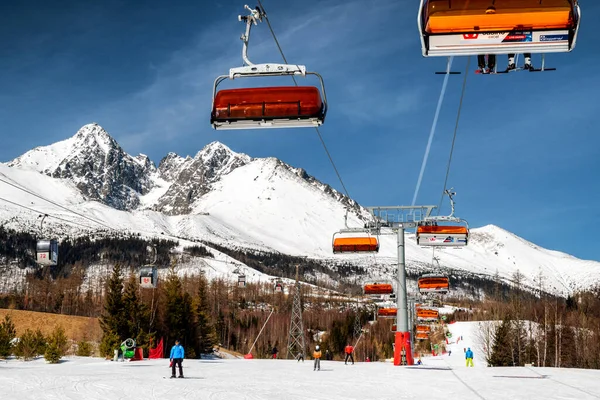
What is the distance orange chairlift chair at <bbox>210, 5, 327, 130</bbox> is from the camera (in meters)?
11.6

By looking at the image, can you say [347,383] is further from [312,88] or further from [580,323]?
[580,323]

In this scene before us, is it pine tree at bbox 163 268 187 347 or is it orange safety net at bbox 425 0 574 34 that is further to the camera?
pine tree at bbox 163 268 187 347

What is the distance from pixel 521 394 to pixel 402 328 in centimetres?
1313

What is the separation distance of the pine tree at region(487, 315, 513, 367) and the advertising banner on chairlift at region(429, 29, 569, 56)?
74.8 m

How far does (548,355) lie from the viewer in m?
85.9

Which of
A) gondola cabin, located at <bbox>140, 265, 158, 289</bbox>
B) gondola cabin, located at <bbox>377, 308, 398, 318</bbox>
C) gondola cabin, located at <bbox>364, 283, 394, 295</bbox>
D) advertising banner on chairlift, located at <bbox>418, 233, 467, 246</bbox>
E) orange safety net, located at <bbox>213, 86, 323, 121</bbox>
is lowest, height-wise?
gondola cabin, located at <bbox>377, 308, 398, 318</bbox>

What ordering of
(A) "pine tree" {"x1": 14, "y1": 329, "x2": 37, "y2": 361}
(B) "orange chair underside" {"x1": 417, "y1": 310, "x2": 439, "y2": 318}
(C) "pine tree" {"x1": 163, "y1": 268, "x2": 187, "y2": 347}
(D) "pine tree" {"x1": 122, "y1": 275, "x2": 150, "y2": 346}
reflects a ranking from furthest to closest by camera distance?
(C) "pine tree" {"x1": 163, "y1": 268, "x2": 187, "y2": 347}
(B) "orange chair underside" {"x1": 417, "y1": 310, "x2": 439, "y2": 318}
(D) "pine tree" {"x1": 122, "y1": 275, "x2": 150, "y2": 346}
(A) "pine tree" {"x1": 14, "y1": 329, "x2": 37, "y2": 361}

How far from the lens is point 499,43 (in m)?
9.16

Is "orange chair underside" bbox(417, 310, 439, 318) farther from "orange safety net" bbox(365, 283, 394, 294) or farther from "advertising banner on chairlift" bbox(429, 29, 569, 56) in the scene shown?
"advertising banner on chairlift" bbox(429, 29, 569, 56)

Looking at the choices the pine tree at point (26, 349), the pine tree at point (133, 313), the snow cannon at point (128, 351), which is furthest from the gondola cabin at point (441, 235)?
the pine tree at point (133, 313)

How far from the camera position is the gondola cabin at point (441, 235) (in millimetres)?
33719

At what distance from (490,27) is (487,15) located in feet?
0.62

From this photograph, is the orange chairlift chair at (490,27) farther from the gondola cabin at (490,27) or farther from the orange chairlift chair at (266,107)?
the orange chairlift chair at (266,107)

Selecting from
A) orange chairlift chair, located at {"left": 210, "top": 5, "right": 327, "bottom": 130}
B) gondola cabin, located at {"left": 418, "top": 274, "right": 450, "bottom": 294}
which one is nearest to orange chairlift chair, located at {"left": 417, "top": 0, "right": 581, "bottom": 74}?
orange chairlift chair, located at {"left": 210, "top": 5, "right": 327, "bottom": 130}
